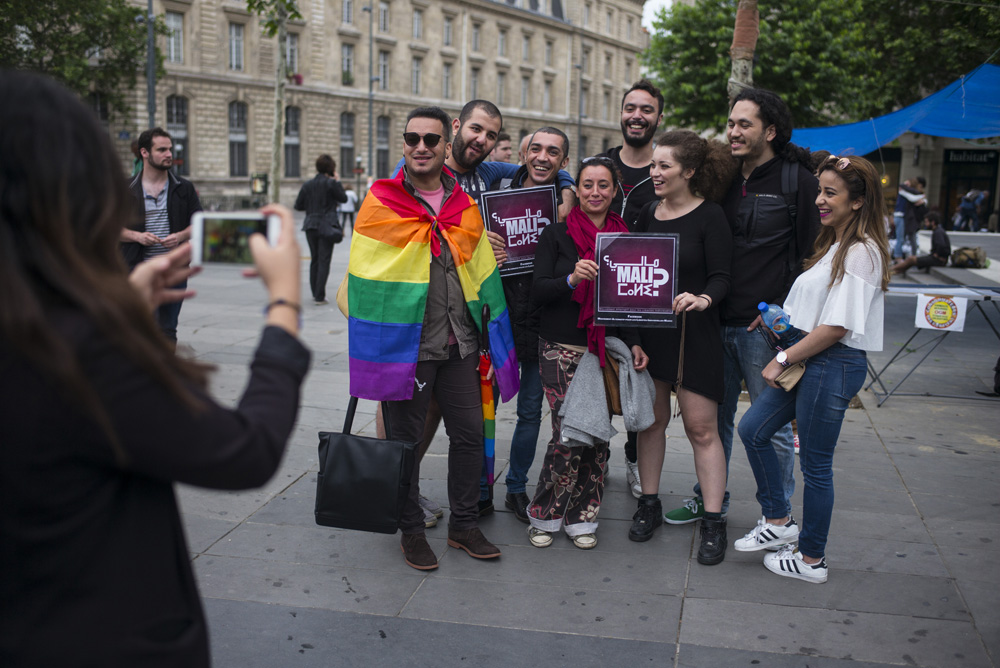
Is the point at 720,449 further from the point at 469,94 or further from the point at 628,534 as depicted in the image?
the point at 469,94

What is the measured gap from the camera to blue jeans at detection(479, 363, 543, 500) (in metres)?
4.68

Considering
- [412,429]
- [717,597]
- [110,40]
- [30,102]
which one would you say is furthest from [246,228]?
[110,40]

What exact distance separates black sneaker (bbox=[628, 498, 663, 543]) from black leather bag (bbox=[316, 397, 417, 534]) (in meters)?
1.26

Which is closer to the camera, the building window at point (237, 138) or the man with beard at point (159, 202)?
the man with beard at point (159, 202)

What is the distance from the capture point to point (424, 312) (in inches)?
156

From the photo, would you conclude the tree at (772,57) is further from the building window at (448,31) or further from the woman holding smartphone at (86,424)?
the building window at (448,31)

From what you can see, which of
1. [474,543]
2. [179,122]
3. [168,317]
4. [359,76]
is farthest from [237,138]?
[474,543]

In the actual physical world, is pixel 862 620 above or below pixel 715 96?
below

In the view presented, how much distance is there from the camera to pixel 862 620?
3488mm

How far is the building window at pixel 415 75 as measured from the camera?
5828cm

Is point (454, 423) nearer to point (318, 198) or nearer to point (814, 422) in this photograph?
point (814, 422)

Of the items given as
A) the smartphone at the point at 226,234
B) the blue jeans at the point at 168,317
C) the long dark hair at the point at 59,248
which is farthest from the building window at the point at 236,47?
the long dark hair at the point at 59,248

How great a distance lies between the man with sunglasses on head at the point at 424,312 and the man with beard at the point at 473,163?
402 millimetres

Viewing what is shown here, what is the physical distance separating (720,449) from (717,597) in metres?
0.78
